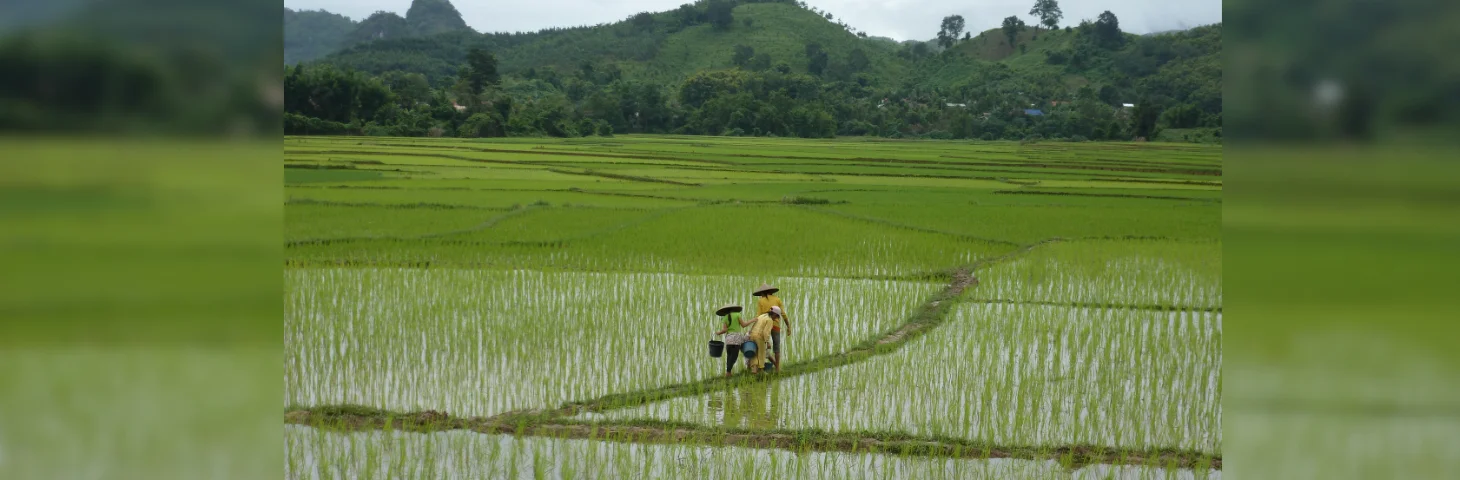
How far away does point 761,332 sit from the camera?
14.4ft

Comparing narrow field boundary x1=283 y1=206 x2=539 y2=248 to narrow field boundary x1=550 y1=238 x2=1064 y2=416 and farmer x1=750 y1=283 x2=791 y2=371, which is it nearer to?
narrow field boundary x1=550 y1=238 x2=1064 y2=416

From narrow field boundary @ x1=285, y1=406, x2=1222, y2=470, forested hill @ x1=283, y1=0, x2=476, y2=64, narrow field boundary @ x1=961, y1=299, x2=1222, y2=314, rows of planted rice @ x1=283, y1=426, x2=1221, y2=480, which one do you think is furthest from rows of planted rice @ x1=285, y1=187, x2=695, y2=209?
rows of planted rice @ x1=283, y1=426, x2=1221, y2=480

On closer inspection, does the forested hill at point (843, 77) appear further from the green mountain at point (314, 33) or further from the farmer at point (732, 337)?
the farmer at point (732, 337)

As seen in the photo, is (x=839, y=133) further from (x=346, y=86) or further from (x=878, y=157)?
(x=346, y=86)

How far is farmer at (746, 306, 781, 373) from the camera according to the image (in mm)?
4367

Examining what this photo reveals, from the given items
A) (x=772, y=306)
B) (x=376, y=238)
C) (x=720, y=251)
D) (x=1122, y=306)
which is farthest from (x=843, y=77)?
(x=772, y=306)

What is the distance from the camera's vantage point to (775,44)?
22.7 meters

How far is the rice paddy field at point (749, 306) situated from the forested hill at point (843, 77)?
6293 mm

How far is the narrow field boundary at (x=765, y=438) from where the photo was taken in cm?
356

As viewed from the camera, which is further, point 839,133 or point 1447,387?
point 839,133

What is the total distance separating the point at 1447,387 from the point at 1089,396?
5.33ft

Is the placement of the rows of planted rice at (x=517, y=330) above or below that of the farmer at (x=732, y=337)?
below

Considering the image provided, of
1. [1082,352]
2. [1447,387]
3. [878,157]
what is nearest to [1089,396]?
[1082,352]

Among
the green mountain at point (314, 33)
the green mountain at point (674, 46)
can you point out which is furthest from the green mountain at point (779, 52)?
the green mountain at point (314, 33)
